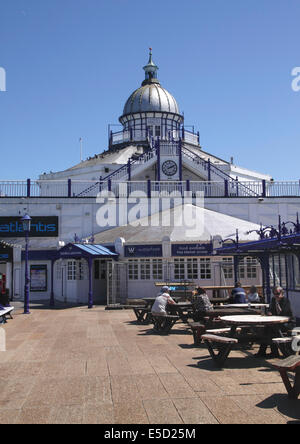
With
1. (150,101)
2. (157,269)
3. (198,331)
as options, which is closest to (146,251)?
(157,269)

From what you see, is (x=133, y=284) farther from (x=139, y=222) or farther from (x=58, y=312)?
(x=139, y=222)

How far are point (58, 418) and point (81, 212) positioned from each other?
74.8 feet

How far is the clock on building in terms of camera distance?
113 feet

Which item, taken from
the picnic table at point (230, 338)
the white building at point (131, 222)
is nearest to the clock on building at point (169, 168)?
the white building at point (131, 222)

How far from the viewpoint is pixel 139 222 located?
2622 centimetres

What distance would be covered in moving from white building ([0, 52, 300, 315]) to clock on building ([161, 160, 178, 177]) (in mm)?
77

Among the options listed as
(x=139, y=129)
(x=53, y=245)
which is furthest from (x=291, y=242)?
(x=139, y=129)

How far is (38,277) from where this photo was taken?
25312mm

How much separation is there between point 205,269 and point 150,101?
2917 cm

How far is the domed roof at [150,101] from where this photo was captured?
151 feet

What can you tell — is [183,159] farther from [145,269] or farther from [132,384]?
[132,384]

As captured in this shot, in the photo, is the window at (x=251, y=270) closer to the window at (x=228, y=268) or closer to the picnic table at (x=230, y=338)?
the window at (x=228, y=268)
